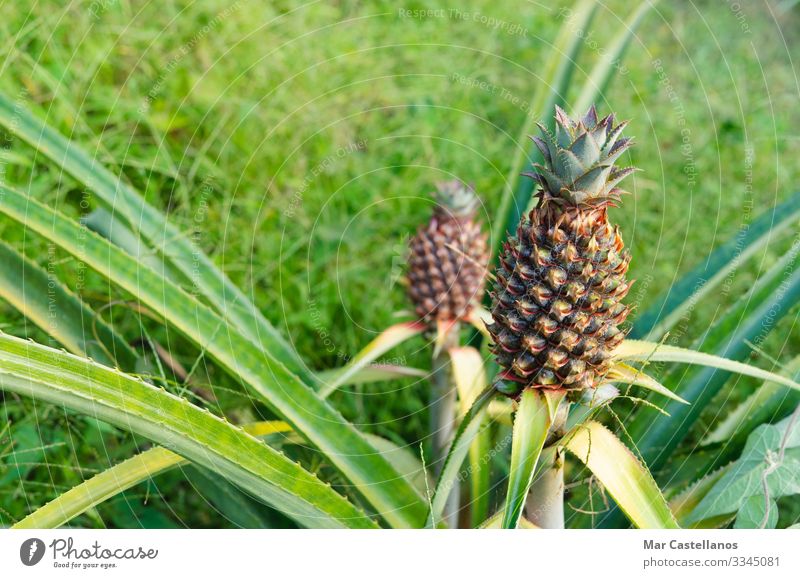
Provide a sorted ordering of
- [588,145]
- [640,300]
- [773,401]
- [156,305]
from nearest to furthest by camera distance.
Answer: [588,145] → [156,305] → [773,401] → [640,300]

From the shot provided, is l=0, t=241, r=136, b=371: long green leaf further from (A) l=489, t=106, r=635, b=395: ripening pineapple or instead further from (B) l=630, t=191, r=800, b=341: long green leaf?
(B) l=630, t=191, r=800, b=341: long green leaf

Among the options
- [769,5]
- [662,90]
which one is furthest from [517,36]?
[769,5]

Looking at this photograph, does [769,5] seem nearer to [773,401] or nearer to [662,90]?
[662,90]

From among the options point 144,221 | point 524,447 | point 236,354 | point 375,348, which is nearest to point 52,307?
point 144,221

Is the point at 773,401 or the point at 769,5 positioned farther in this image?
the point at 769,5

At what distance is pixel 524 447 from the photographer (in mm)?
1004

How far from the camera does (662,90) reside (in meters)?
2.73

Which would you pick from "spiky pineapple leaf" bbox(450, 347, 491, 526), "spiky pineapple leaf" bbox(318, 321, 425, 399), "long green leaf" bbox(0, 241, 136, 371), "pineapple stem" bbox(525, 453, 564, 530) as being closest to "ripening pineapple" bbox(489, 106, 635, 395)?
"pineapple stem" bbox(525, 453, 564, 530)

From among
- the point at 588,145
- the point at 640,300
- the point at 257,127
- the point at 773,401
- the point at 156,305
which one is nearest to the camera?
the point at 588,145

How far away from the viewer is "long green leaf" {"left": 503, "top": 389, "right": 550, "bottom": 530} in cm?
98

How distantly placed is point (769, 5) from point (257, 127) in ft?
6.46

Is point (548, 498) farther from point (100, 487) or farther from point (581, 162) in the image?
point (100, 487)

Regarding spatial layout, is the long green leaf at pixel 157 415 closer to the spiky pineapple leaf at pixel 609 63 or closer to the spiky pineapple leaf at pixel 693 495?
the spiky pineapple leaf at pixel 693 495
